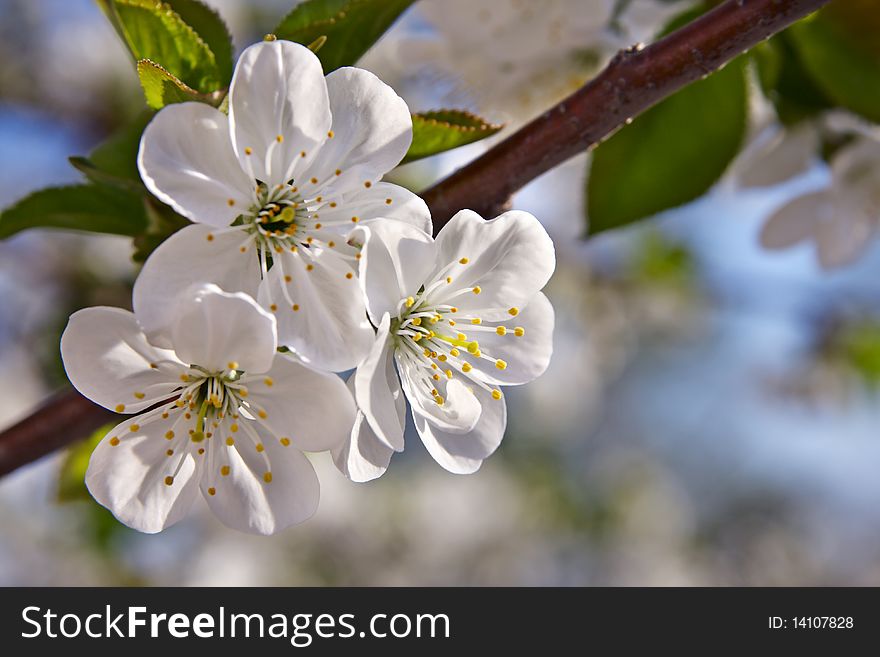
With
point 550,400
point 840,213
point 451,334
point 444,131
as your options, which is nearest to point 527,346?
point 451,334

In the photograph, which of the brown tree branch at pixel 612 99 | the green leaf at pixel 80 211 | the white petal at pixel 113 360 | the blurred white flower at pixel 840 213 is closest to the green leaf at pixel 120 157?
the green leaf at pixel 80 211

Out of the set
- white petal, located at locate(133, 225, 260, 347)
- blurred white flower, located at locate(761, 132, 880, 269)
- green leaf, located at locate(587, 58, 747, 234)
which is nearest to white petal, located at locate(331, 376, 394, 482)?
white petal, located at locate(133, 225, 260, 347)

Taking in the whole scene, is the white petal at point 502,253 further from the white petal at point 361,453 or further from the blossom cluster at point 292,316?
the white petal at point 361,453

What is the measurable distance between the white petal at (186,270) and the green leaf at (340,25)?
179 millimetres

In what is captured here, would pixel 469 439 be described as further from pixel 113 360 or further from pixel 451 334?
pixel 113 360

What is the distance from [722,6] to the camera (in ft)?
2.19

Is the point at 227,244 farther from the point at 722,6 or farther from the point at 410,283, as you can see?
the point at 722,6

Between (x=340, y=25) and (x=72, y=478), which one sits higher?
(x=340, y=25)

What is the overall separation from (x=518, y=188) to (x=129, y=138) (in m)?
0.32

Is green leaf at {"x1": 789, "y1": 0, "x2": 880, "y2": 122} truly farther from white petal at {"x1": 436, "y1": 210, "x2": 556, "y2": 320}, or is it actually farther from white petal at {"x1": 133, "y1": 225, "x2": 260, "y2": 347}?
white petal at {"x1": 133, "y1": 225, "x2": 260, "y2": 347}

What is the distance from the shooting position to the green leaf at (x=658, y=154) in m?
0.98

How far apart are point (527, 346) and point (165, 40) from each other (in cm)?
37

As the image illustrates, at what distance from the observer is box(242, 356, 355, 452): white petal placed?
23.3 inches

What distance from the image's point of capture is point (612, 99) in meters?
0.68
